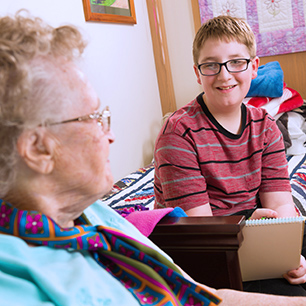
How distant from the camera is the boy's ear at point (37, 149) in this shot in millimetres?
826

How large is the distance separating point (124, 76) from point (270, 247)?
227cm

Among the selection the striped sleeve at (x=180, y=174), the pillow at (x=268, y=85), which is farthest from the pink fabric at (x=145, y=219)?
the pillow at (x=268, y=85)

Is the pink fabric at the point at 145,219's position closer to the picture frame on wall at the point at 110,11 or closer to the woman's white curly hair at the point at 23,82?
the woman's white curly hair at the point at 23,82

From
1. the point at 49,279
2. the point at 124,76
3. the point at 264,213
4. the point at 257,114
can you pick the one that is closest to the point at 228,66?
the point at 257,114

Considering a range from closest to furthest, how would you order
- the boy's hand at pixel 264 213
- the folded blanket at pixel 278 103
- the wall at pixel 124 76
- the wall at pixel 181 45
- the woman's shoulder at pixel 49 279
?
the woman's shoulder at pixel 49 279
the boy's hand at pixel 264 213
the wall at pixel 124 76
the folded blanket at pixel 278 103
the wall at pixel 181 45

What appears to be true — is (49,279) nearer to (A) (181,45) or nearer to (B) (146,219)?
(B) (146,219)

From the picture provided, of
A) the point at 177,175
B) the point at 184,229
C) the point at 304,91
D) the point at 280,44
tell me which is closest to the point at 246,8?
the point at 280,44

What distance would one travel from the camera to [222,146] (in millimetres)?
1619

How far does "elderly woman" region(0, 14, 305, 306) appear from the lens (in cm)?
80

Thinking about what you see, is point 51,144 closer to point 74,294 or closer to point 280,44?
point 74,294

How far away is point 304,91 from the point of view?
12.3 feet

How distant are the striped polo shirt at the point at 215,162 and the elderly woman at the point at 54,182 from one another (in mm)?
611

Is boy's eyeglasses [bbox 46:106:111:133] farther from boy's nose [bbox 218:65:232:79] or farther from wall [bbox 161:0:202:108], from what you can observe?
wall [bbox 161:0:202:108]

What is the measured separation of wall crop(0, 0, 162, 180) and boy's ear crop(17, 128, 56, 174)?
1819 millimetres
